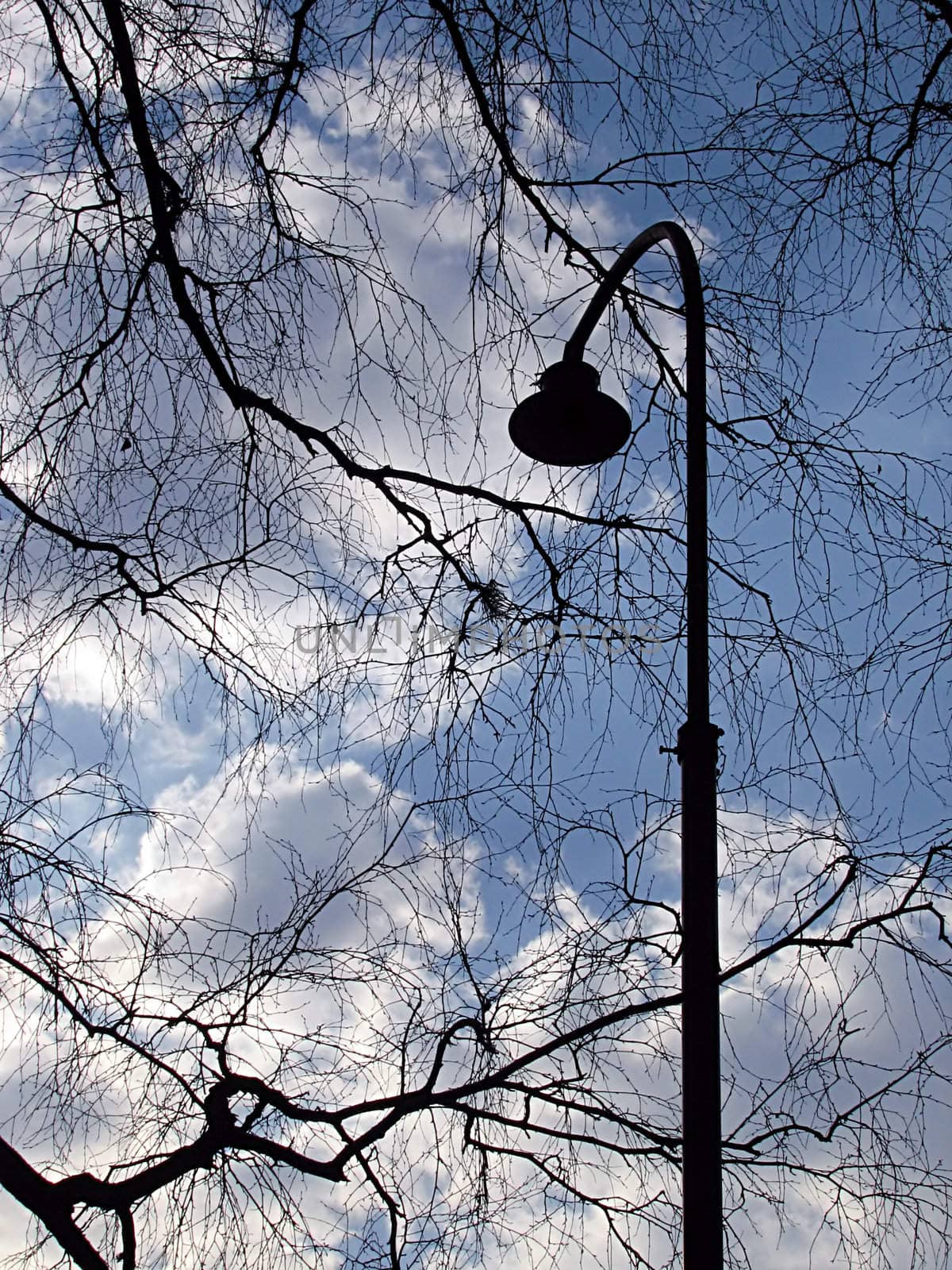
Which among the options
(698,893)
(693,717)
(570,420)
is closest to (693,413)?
(570,420)

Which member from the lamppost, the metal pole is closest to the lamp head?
the lamppost

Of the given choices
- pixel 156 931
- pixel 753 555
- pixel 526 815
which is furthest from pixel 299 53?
pixel 156 931

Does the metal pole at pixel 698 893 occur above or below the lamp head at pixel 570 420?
below

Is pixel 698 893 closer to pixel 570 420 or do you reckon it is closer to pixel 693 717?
pixel 693 717

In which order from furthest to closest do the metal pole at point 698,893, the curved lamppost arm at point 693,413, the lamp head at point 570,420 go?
the lamp head at point 570,420
the curved lamppost arm at point 693,413
the metal pole at point 698,893

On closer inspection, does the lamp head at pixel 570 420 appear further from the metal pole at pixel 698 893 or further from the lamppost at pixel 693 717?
the metal pole at pixel 698 893

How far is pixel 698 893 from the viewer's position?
275cm

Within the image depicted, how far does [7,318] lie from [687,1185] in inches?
145

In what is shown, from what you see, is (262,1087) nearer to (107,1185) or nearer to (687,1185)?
(107,1185)

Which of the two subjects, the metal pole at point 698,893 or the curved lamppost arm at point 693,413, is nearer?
the metal pole at point 698,893

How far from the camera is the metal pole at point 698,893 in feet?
8.05

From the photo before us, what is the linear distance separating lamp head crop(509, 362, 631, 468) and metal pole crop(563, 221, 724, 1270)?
0.38 meters

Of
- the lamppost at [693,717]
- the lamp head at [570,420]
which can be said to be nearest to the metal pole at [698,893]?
the lamppost at [693,717]

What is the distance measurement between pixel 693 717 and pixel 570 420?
1.26m
